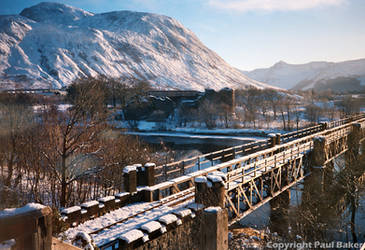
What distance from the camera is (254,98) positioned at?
7894 centimetres

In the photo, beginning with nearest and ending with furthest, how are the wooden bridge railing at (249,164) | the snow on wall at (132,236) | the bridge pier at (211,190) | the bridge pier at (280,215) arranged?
the snow on wall at (132,236) < the bridge pier at (211,190) < the wooden bridge railing at (249,164) < the bridge pier at (280,215)

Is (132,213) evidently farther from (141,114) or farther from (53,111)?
(141,114)

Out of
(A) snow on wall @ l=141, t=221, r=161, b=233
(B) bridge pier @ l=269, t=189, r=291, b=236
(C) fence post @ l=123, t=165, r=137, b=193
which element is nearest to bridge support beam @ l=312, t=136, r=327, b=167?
(B) bridge pier @ l=269, t=189, r=291, b=236

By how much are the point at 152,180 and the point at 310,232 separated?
27.5 ft

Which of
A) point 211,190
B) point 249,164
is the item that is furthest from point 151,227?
point 249,164

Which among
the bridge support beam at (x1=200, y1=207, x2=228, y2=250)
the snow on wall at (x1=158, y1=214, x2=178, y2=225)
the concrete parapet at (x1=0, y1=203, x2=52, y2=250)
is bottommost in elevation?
the snow on wall at (x1=158, y1=214, x2=178, y2=225)

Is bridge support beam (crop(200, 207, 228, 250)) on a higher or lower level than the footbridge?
higher

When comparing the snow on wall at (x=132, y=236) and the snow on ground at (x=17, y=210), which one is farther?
the snow on wall at (x=132, y=236)

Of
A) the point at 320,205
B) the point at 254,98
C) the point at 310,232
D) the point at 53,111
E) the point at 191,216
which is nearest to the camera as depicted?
the point at 191,216

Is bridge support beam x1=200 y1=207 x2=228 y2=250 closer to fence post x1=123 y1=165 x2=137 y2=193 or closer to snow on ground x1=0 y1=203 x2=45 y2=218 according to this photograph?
snow on ground x1=0 y1=203 x2=45 y2=218

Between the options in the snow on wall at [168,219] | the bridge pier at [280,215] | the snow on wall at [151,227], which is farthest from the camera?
the bridge pier at [280,215]

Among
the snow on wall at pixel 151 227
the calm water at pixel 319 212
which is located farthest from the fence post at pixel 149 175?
the calm water at pixel 319 212

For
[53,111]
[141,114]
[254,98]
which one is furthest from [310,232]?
[254,98]

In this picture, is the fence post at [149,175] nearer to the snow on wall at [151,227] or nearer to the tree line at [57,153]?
the snow on wall at [151,227]
